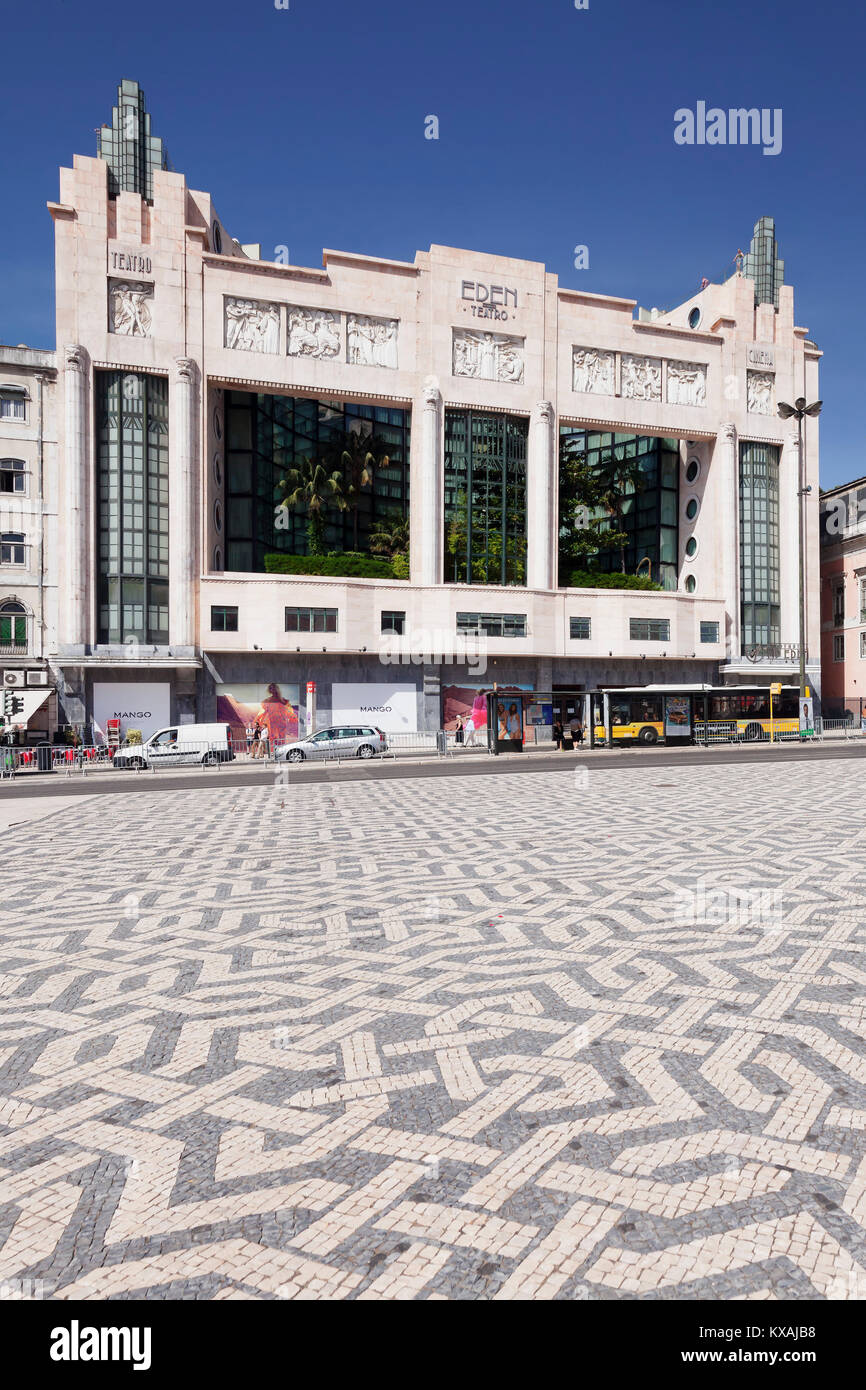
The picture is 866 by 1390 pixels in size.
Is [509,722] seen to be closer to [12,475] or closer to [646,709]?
[646,709]

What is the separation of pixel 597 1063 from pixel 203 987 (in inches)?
108

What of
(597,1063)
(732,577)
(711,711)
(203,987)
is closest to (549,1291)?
(597,1063)

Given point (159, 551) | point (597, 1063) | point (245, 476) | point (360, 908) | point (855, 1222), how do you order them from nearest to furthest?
1. point (855, 1222)
2. point (597, 1063)
3. point (360, 908)
4. point (159, 551)
5. point (245, 476)

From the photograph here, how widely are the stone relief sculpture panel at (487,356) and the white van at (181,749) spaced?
23740 millimetres

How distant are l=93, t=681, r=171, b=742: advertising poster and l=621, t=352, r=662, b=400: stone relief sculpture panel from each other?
30.7 metres

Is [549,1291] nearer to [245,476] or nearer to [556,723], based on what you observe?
[556,723]

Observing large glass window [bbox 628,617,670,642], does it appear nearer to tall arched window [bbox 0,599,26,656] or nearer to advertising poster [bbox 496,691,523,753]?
advertising poster [bbox 496,691,523,753]

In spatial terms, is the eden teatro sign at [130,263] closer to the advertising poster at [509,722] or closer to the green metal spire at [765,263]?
the advertising poster at [509,722]

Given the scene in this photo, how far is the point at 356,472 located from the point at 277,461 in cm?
665

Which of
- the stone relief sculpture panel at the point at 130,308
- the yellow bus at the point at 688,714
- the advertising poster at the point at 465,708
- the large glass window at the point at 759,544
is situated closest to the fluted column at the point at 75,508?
the stone relief sculpture panel at the point at 130,308

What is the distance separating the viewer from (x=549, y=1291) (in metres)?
2.39

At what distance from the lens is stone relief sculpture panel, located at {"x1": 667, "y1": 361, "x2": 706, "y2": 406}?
145 ft

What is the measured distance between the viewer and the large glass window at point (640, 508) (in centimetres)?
5303

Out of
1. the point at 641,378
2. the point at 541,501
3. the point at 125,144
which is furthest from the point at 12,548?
the point at 641,378
